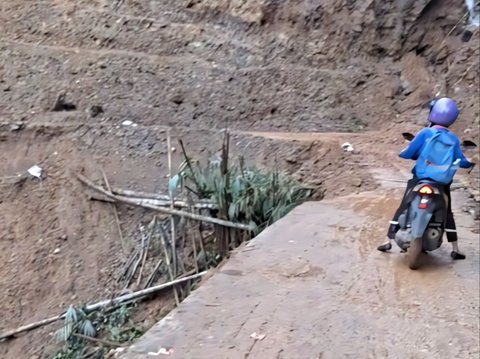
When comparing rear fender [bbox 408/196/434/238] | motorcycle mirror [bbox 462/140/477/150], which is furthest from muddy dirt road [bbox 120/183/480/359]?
motorcycle mirror [bbox 462/140/477/150]

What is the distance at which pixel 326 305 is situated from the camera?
4.05 meters

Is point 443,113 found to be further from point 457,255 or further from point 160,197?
point 160,197

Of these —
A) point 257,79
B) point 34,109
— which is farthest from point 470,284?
point 257,79

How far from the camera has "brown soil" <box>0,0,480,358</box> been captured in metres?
7.49

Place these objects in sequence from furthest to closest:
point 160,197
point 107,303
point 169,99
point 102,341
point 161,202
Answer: point 169,99 → point 160,197 → point 161,202 → point 107,303 → point 102,341

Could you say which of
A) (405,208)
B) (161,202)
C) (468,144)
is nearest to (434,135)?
(405,208)

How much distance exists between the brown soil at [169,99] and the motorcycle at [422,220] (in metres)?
2.46

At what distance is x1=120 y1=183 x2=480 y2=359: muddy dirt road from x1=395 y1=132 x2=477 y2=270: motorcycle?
19cm

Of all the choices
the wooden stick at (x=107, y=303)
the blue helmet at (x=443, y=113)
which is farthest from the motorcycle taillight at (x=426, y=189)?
the wooden stick at (x=107, y=303)

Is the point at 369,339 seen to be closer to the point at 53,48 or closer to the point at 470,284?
the point at 470,284

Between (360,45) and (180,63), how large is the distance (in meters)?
3.84

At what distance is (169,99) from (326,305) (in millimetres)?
7392

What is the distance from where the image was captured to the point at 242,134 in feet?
31.9

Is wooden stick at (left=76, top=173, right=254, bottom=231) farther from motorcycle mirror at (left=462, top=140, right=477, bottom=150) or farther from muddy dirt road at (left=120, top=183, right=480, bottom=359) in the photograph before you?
motorcycle mirror at (left=462, top=140, right=477, bottom=150)
